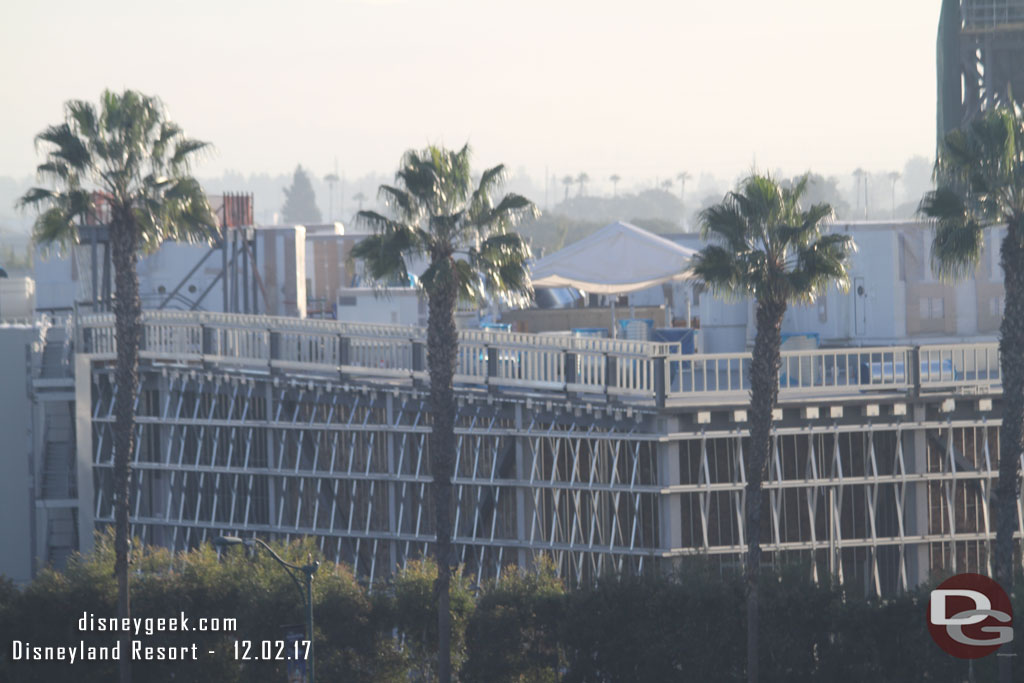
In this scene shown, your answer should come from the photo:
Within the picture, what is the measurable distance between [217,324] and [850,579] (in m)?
16.3

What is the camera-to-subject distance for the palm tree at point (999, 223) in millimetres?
20641

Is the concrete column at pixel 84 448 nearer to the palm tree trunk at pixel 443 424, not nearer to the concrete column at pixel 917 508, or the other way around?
the palm tree trunk at pixel 443 424

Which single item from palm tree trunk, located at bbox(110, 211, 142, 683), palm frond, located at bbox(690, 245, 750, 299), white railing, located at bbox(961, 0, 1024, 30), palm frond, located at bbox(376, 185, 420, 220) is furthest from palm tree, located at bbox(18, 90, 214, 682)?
white railing, located at bbox(961, 0, 1024, 30)

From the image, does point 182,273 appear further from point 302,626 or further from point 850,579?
point 850,579

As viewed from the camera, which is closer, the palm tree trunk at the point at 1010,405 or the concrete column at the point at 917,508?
the palm tree trunk at the point at 1010,405

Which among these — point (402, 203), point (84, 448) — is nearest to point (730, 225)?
point (402, 203)

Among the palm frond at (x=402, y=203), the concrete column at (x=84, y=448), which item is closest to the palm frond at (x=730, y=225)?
the palm frond at (x=402, y=203)

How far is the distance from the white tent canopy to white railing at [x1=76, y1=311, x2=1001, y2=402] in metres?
2.27

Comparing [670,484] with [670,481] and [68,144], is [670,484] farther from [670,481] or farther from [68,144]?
[68,144]

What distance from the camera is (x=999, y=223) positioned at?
69.2 ft

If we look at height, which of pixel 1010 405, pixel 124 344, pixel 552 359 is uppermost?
pixel 124 344

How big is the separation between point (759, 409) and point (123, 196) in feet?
42.5

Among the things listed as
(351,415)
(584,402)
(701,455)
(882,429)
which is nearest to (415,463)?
(351,415)

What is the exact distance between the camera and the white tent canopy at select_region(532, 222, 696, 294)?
31.4 metres
